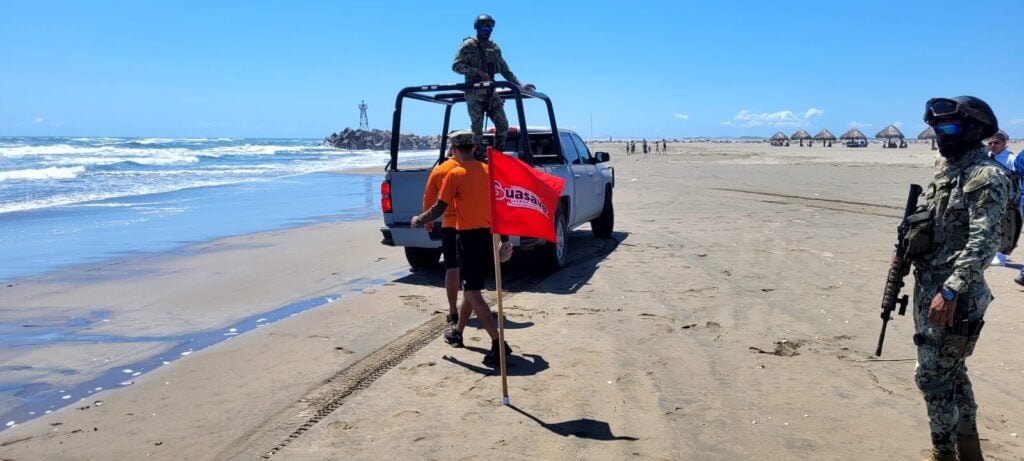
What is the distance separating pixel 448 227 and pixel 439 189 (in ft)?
1.02

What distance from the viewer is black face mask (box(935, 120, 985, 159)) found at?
10.7ft

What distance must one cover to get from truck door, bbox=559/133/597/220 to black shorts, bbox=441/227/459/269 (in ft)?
11.7

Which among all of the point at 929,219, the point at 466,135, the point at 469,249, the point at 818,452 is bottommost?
the point at 818,452

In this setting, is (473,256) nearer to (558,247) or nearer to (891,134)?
(558,247)

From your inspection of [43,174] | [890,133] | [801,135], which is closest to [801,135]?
[801,135]

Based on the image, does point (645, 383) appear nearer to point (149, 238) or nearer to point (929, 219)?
point (929, 219)

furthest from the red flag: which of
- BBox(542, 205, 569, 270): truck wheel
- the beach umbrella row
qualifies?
the beach umbrella row

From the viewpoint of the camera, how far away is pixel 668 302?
728 centimetres

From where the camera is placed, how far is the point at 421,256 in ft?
29.7

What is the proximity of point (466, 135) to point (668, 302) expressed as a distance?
115 inches

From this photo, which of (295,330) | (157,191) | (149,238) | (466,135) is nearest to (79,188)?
(157,191)

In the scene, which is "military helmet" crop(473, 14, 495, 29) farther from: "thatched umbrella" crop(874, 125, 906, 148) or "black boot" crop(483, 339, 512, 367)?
"thatched umbrella" crop(874, 125, 906, 148)

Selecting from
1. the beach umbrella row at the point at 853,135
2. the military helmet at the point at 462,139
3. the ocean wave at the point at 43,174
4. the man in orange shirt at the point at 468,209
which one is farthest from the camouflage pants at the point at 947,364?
the beach umbrella row at the point at 853,135

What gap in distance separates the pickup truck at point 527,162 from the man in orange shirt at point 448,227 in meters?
1.23
